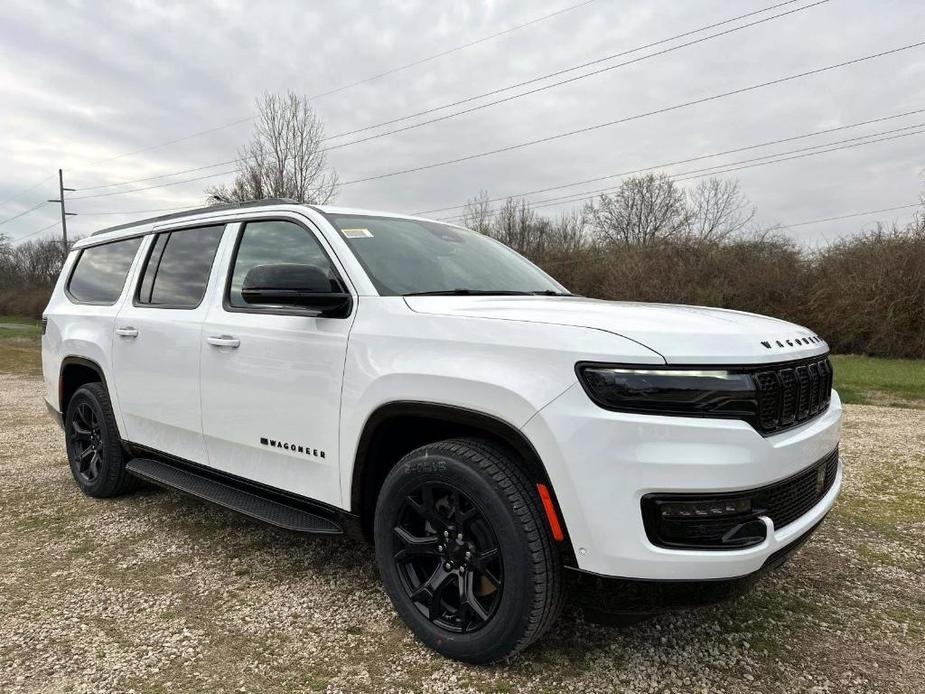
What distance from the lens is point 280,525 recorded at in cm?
283

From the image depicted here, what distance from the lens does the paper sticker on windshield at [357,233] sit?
299 centimetres

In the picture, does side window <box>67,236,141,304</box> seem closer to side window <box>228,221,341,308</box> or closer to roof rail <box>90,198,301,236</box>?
roof rail <box>90,198,301,236</box>

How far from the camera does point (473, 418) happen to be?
2256 millimetres

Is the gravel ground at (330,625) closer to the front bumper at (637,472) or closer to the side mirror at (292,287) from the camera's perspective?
the front bumper at (637,472)

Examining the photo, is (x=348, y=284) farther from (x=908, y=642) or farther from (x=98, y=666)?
(x=908, y=642)

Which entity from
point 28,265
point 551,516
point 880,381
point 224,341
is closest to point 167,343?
point 224,341

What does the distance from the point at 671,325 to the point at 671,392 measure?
0.30 meters

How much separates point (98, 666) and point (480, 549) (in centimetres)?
158

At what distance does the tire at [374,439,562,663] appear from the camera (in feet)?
6.98

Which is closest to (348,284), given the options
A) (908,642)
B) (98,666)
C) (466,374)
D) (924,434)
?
(466,374)

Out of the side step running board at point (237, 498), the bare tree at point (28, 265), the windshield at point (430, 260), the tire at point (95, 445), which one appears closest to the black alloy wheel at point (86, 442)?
the tire at point (95, 445)

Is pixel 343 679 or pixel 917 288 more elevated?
pixel 917 288

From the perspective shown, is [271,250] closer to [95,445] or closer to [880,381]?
[95,445]

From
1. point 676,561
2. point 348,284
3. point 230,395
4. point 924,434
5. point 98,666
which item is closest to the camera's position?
point 676,561
